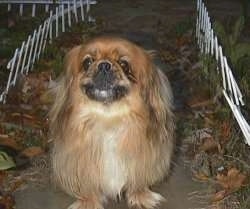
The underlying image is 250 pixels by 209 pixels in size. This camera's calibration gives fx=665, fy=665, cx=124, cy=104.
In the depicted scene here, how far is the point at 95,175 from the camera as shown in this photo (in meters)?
3.32

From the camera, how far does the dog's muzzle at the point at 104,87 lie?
3.13 metres

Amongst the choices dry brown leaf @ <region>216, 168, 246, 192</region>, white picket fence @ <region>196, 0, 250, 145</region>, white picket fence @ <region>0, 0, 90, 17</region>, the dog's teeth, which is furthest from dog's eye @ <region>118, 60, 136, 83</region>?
white picket fence @ <region>0, 0, 90, 17</region>

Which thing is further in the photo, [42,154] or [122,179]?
[42,154]

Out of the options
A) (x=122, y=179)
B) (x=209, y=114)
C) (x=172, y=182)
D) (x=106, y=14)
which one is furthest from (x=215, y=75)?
(x=106, y=14)

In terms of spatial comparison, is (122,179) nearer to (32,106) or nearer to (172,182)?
(172,182)

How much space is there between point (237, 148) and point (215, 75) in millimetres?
817

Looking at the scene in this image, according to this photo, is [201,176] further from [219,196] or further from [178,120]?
[178,120]

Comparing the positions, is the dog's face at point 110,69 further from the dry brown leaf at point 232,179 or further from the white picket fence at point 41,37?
the white picket fence at point 41,37

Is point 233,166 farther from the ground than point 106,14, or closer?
closer

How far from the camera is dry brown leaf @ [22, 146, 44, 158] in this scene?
3.96 meters

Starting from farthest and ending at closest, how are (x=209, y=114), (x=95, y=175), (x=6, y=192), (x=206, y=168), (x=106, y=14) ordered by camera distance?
(x=106, y=14) < (x=209, y=114) < (x=206, y=168) < (x=6, y=192) < (x=95, y=175)

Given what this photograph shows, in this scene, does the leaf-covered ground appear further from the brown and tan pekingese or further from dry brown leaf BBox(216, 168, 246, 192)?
the brown and tan pekingese

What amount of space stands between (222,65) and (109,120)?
123 centimetres

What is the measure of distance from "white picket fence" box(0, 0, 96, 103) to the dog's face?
4.80ft
